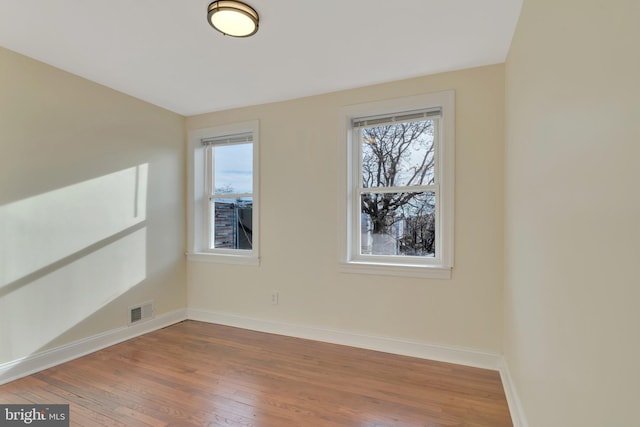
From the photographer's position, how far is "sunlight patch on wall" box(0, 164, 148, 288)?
2.39 m

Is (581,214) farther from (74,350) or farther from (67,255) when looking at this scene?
(74,350)

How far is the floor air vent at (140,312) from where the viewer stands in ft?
10.7

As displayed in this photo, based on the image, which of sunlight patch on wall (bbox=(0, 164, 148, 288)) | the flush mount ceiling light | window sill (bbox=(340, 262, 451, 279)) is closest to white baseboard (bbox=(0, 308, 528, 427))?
window sill (bbox=(340, 262, 451, 279))

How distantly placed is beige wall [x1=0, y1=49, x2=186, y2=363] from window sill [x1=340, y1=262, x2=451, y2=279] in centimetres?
222

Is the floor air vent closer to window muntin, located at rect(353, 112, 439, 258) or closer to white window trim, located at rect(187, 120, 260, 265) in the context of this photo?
white window trim, located at rect(187, 120, 260, 265)

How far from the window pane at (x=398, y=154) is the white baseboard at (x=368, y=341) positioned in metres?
1.47

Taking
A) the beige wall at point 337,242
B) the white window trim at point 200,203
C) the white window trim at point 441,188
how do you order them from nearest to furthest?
the beige wall at point 337,242 → the white window trim at point 441,188 → the white window trim at point 200,203

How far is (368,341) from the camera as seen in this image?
2951 millimetres

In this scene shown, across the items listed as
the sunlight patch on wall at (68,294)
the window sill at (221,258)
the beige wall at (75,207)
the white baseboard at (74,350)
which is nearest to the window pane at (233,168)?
the beige wall at (75,207)

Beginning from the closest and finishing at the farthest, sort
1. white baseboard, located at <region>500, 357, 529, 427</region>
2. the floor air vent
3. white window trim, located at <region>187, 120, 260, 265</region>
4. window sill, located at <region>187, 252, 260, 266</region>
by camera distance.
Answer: white baseboard, located at <region>500, 357, 529, 427</region>
the floor air vent
window sill, located at <region>187, 252, 260, 266</region>
white window trim, located at <region>187, 120, 260, 265</region>

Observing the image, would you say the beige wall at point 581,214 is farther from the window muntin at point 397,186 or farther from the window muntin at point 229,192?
the window muntin at point 229,192

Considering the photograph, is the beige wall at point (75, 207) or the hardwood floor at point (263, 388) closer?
the hardwood floor at point (263, 388)

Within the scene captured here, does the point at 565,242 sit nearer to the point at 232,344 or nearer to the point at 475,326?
the point at 475,326

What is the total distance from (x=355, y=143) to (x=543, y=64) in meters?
1.88
